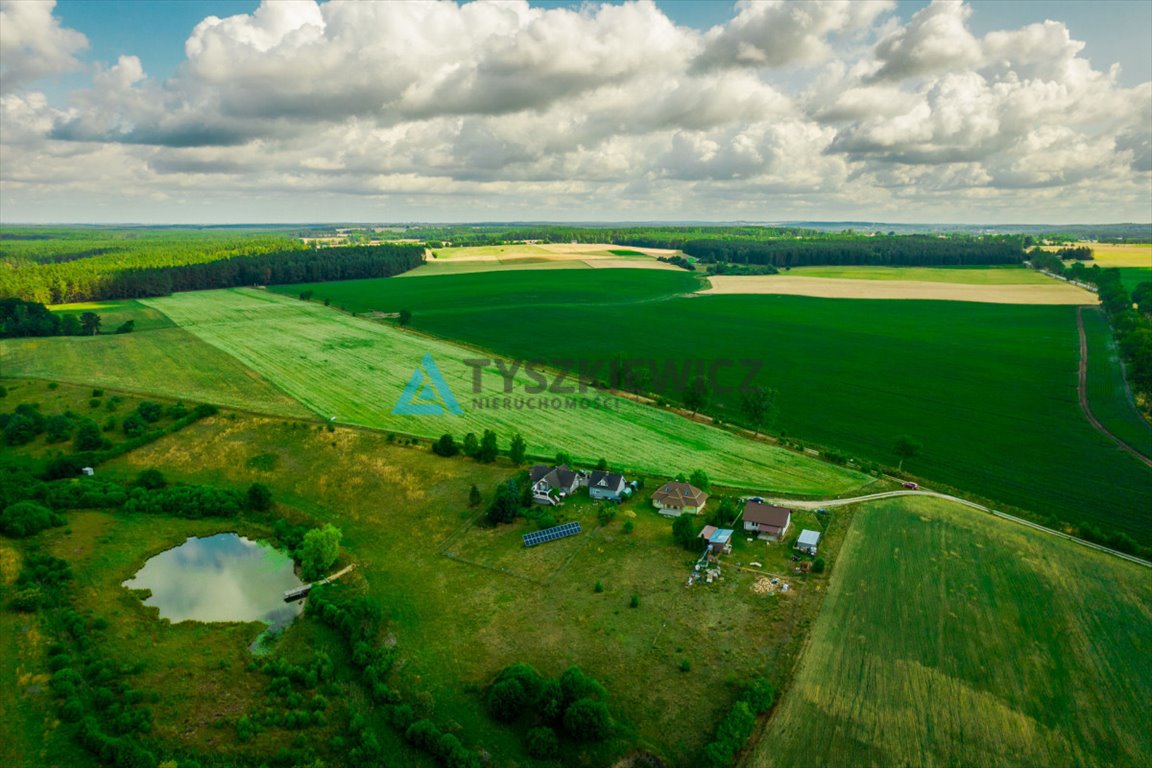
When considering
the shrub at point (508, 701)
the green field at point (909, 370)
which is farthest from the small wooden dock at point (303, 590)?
the green field at point (909, 370)

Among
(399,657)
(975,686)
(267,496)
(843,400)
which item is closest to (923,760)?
(975,686)

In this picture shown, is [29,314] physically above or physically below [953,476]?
above

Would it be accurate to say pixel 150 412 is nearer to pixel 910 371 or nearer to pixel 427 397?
pixel 427 397

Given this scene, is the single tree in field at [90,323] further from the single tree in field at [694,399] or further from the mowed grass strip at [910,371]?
the single tree in field at [694,399]

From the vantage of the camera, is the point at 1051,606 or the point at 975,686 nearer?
the point at 975,686

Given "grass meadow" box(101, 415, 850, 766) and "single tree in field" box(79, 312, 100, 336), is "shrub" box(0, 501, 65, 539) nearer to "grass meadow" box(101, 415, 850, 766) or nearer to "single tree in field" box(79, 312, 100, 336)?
"grass meadow" box(101, 415, 850, 766)

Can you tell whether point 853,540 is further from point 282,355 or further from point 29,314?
point 29,314
